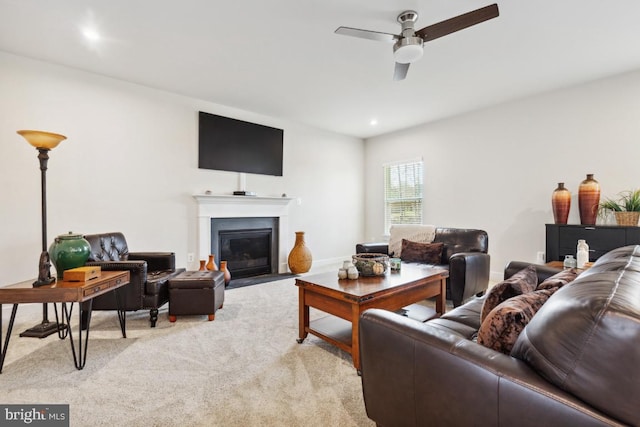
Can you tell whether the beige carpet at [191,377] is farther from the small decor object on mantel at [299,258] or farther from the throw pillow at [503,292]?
the small decor object on mantel at [299,258]

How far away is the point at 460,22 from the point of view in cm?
212

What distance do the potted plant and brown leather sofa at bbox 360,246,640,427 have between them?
2.77 metres

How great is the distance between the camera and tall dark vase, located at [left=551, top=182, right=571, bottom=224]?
3.69 m

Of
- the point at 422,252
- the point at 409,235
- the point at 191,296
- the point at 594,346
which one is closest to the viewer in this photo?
the point at 594,346

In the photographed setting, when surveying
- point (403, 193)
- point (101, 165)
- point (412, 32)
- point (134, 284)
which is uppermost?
point (412, 32)

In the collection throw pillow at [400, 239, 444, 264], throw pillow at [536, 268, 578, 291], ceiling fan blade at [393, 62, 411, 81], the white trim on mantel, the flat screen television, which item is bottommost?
throw pillow at [400, 239, 444, 264]

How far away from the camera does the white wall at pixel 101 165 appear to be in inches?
123

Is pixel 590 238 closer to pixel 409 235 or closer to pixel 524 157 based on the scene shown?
pixel 524 157

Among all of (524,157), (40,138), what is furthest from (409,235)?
(40,138)

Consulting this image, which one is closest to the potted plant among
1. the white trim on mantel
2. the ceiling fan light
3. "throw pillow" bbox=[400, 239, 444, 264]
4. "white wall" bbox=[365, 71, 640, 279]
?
"white wall" bbox=[365, 71, 640, 279]

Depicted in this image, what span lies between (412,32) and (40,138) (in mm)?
2995

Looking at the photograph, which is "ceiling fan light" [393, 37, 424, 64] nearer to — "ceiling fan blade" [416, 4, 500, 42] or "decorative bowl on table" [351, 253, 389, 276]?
"ceiling fan blade" [416, 4, 500, 42]

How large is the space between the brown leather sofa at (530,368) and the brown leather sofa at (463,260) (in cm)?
179

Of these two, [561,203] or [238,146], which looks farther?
[238,146]
